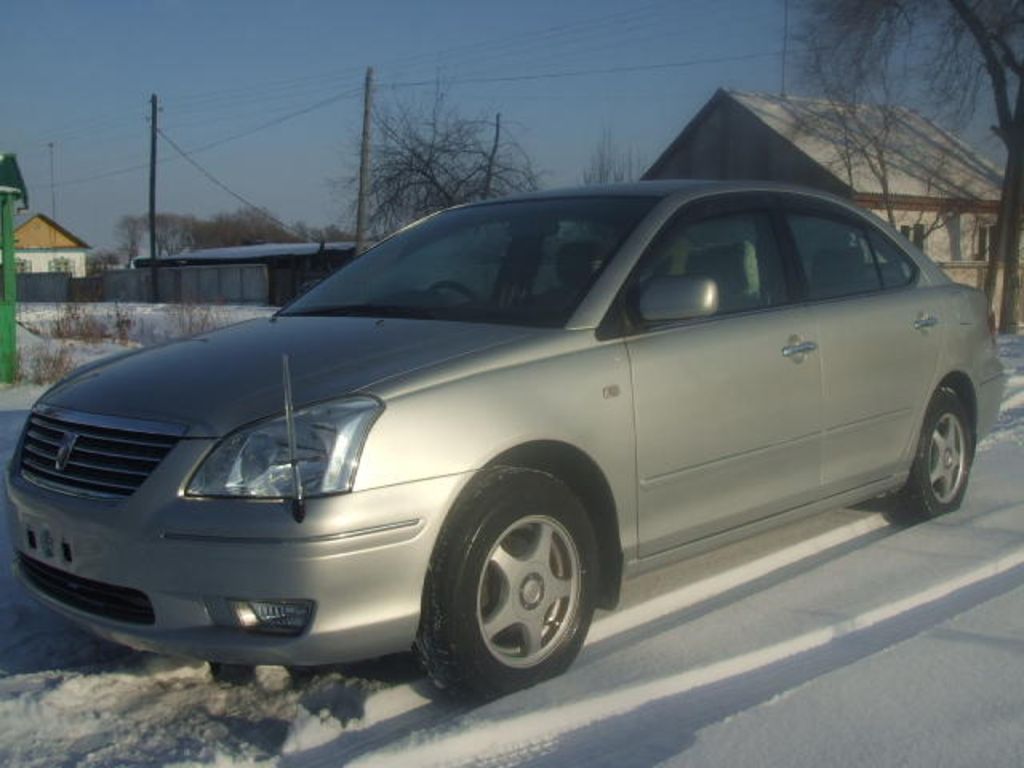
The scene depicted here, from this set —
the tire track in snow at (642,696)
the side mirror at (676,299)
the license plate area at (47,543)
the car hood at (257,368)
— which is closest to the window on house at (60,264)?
the car hood at (257,368)

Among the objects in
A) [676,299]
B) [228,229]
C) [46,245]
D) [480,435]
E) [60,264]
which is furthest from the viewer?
[228,229]

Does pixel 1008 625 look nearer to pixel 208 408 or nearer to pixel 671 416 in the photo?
pixel 671 416

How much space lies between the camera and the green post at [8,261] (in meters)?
10.3

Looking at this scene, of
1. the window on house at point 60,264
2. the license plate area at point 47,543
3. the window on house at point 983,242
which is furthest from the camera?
the window on house at point 60,264

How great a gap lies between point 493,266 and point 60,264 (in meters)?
80.8

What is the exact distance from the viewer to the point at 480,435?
3.19 m

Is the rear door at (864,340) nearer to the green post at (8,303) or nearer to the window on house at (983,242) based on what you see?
the green post at (8,303)

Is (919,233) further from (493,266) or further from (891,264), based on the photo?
(493,266)

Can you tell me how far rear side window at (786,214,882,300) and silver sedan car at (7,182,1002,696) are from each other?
0.7 inches

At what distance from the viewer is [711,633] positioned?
3.79 metres

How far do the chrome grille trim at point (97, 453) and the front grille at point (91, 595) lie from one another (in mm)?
274

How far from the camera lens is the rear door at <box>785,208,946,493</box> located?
455 centimetres

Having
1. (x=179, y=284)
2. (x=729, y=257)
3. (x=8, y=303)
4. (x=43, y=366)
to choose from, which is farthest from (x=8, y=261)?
(x=179, y=284)

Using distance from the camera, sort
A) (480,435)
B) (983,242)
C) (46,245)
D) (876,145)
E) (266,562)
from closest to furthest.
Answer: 1. (266,562)
2. (480,435)
3. (876,145)
4. (983,242)
5. (46,245)
